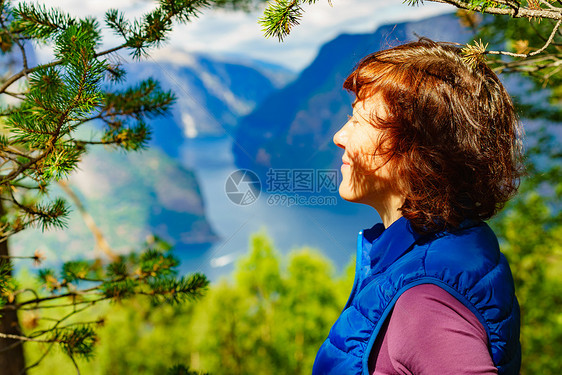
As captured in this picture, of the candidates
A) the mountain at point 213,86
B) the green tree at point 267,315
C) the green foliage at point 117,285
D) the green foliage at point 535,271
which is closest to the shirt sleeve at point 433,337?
the green foliage at point 117,285

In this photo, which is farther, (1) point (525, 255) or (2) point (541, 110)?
(1) point (525, 255)

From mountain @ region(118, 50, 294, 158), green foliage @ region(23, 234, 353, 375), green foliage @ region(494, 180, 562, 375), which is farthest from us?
green foliage @ region(23, 234, 353, 375)

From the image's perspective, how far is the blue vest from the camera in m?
0.62

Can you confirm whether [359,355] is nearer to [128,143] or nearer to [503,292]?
[503,292]

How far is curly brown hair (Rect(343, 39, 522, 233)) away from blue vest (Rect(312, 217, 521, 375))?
1.7 inches

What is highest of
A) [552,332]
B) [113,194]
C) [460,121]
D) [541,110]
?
[113,194]

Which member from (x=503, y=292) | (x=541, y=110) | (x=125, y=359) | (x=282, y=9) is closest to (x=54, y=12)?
(x=282, y=9)

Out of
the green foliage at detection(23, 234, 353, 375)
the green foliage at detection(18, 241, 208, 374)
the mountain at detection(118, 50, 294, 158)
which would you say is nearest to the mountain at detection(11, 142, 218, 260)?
the mountain at detection(118, 50, 294, 158)

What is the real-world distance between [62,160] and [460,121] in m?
0.72

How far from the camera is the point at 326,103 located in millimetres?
2645

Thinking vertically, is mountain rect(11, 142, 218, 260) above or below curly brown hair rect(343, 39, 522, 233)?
above

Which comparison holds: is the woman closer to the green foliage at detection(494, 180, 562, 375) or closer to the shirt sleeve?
the shirt sleeve

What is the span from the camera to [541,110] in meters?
3.99

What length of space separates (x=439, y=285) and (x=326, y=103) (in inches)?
84.3
